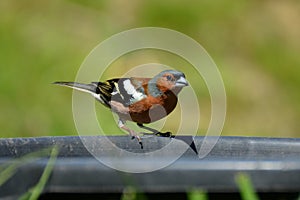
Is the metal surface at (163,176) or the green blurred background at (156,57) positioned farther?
the green blurred background at (156,57)

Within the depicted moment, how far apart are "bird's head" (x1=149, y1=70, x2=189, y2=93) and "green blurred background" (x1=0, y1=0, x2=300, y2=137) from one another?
170 centimetres

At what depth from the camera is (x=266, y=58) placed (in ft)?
22.1

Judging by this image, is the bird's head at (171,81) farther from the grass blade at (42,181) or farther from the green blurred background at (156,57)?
the green blurred background at (156,57)

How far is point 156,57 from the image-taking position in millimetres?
6773

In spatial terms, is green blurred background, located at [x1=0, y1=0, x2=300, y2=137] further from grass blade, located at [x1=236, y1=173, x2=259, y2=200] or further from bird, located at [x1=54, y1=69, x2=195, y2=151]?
grass blade, located at [x1=236, y1=173, x2=259, y2=200]

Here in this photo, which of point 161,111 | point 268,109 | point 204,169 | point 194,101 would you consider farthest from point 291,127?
point 204,169

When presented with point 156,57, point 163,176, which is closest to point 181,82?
point 163,176

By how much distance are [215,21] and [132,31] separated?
0.80 m

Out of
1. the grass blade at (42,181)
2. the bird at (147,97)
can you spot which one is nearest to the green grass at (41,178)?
the grass blade at (42,181)

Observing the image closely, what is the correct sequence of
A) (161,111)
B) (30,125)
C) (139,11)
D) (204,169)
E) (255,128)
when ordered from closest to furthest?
(204,169), (161,111), (30,125), (255,128), (139,11)

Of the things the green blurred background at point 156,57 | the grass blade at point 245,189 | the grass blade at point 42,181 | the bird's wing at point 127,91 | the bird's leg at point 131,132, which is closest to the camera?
the grass blade at point 245,189

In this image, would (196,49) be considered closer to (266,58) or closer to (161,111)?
(266,58)

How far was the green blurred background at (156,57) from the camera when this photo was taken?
5957 millimetres

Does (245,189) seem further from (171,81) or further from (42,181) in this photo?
(171,81)
